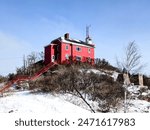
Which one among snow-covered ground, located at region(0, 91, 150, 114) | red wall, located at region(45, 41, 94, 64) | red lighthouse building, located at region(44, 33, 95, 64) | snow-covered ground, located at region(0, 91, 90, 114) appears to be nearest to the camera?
snow-covered ground, located at region(0, 91, 90, 114)

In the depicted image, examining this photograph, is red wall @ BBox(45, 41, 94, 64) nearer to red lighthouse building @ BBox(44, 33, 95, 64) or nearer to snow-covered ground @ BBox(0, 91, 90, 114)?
red lighthouse building @ BBox(44, 33, 95, 64)

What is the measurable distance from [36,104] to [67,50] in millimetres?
14622

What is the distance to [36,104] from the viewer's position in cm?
1944

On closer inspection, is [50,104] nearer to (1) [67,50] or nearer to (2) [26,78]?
(2) [26,78]

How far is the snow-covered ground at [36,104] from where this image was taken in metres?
18.3

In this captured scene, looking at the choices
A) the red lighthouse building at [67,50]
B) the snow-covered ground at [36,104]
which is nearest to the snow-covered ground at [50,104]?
the snow-covered ground at [36,104]

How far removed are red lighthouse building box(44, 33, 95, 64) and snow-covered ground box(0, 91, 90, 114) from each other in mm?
11122

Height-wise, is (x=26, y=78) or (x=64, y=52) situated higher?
(x=64, y=52)

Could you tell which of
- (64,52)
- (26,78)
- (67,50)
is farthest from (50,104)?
(67,50)

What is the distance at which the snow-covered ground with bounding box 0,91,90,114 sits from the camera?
1831 cm

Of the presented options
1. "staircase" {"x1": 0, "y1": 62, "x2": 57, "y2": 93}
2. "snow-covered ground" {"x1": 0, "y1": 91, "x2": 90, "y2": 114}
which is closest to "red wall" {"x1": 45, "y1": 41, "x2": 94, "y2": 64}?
"staircase" {"x1": 0, "y1": 62, "x2": 57, "y2": 93}

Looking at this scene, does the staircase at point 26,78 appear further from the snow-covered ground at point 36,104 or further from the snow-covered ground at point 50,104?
the snow-covered ground at point 36,104

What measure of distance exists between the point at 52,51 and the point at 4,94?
38.1ft

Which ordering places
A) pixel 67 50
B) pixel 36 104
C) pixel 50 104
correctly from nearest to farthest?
pixel 36 104, pixel 50 104, pixel 67 50
